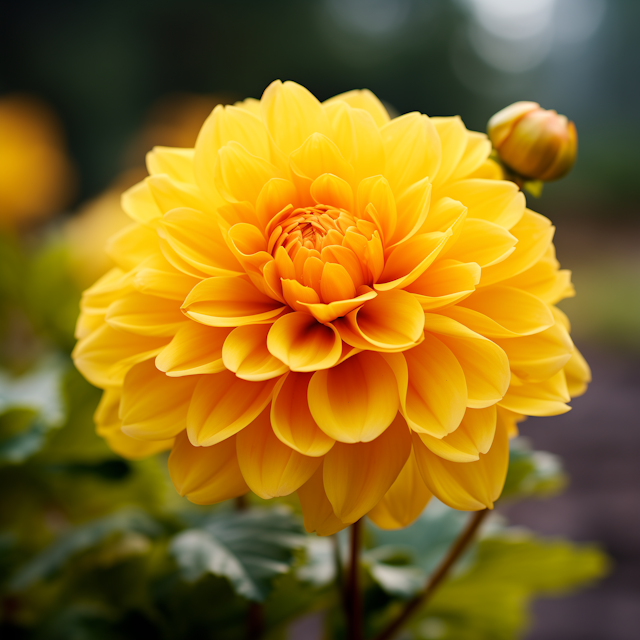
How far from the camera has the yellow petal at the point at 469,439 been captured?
0.33 m

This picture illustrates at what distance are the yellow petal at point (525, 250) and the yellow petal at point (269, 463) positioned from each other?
15 cm

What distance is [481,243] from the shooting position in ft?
1.23

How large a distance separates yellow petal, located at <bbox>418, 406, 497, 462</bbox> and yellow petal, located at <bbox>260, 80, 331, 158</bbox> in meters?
0.21

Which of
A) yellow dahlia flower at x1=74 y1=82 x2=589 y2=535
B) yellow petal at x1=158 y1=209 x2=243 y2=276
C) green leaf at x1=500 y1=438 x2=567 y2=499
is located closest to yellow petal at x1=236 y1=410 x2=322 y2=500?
yellow dahlia flower at x1=74 y1=82 x2=589 y2=535

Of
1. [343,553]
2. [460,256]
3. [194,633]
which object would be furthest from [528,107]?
[194,633]

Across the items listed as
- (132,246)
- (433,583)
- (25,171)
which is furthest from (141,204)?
(25,171)

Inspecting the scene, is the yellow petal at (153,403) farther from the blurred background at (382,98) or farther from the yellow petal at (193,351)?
the blurred background at (382,98)

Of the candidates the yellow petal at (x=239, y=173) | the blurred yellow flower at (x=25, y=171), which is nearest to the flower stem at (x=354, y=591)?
the yellow petal at (x=239, y=173)

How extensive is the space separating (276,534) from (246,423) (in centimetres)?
18

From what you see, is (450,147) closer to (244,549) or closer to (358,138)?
(358,138)

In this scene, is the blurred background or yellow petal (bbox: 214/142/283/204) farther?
the blurred background

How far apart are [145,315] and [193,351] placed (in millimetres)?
46

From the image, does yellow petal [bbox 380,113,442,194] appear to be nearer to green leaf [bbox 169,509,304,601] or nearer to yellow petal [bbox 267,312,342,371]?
yellow petal [bbox 267,312,342,371]

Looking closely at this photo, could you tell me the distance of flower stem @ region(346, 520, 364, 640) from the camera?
42 cm
